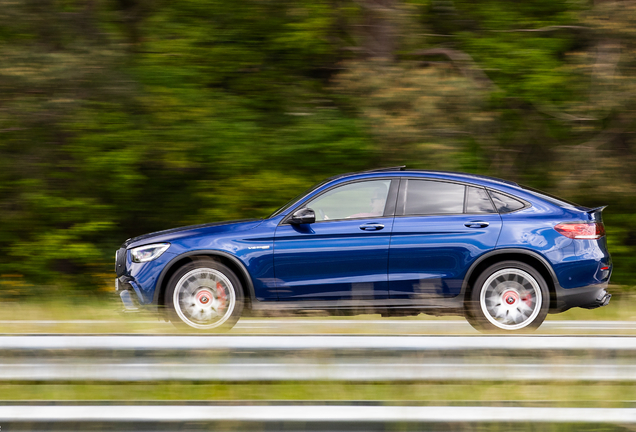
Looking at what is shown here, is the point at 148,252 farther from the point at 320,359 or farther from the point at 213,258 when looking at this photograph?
the point at 320,359

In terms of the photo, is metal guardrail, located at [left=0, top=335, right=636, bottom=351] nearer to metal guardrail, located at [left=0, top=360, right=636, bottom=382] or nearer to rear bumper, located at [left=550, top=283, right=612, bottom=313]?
metal guardrail, located at [left=0, top=360, right=636, bottom=382]

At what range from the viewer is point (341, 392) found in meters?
4.16

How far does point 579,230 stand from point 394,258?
1.63 meters

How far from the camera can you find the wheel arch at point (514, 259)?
6.20 m

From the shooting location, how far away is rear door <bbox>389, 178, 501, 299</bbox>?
6238 mm

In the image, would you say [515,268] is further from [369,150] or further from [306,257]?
[369,150]

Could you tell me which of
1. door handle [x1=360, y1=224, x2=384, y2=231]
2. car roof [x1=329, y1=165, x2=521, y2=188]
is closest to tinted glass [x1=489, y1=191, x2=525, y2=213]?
car roof [x1=329, y1=165, x2=521, y2=188]

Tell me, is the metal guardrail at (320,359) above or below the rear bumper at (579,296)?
above

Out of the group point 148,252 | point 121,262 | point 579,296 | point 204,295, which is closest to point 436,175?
point 579,296

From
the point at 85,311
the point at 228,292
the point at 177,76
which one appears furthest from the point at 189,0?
the point at 228,292

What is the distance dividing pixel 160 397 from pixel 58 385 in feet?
2.11

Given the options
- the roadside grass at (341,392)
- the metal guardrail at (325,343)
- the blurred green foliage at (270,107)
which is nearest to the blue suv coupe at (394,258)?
the roadside grass at (341,392)

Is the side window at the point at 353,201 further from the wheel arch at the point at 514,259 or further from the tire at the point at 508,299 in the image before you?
the tire at the point at 508,299

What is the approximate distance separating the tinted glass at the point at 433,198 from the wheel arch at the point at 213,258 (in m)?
1.55
